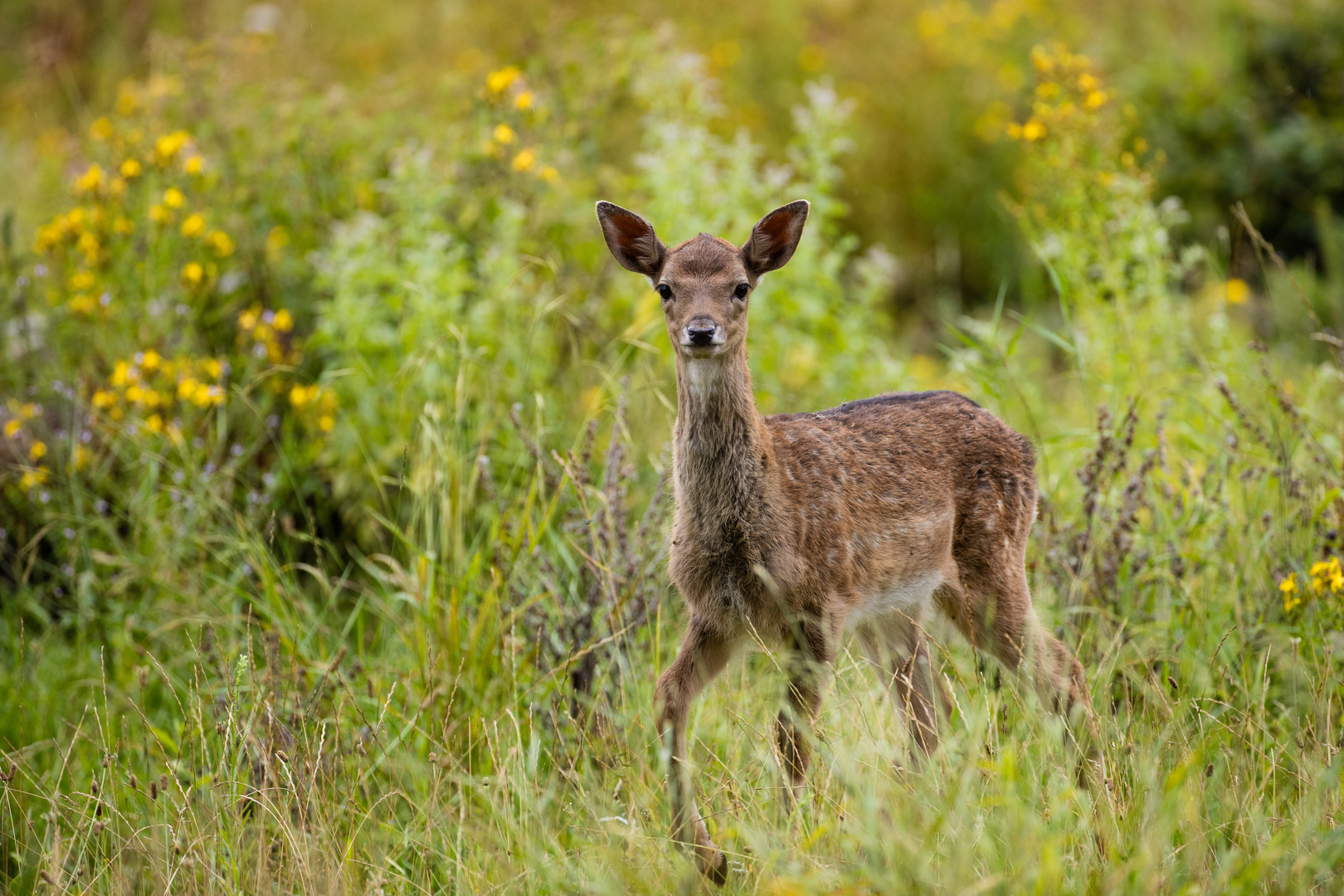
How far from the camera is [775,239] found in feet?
12.9

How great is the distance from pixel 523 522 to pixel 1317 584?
8.32ft

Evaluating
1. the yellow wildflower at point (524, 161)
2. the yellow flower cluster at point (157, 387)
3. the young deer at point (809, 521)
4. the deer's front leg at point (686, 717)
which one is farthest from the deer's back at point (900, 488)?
the yellow flower cluster at point (157, 387)

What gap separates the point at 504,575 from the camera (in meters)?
4.37

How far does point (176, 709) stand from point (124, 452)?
131 cm

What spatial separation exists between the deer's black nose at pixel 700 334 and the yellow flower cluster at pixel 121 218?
3.17 m

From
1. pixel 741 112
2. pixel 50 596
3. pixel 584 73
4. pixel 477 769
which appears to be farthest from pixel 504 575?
pixel 741 112

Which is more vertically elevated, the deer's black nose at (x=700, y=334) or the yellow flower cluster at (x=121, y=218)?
the yellow flower cluster at (x=121, y=218)

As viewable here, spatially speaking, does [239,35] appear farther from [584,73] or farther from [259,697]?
[259,697]

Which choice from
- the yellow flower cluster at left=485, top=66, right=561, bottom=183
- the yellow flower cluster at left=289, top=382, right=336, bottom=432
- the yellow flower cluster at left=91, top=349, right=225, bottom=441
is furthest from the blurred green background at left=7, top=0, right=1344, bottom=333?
the yellow flower cluster at left=289, top=382, right=336, bottom=432

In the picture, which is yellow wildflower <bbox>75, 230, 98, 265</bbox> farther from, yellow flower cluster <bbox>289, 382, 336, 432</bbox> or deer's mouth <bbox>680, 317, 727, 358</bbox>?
deer's mouth <bbox>680, 317, 727, 358</bbox>

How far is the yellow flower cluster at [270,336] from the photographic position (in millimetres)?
5590

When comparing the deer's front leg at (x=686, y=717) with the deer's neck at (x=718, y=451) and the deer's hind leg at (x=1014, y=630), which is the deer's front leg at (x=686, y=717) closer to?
the deer's neck at (x=718, y=451)

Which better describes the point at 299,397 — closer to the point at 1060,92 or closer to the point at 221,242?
the point at 221,242

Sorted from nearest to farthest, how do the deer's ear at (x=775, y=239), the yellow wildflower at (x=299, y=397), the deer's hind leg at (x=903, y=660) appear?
the deer's ear at (x=775, y=239)
the deer's hind leg at (x=903, y=660)
the yellow wildflower at (x=299, y=397)
